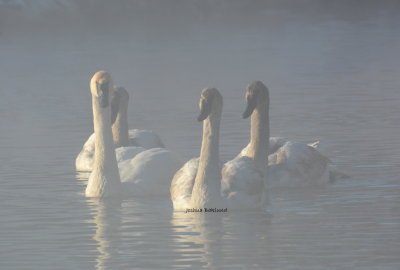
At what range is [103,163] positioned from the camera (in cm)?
2164

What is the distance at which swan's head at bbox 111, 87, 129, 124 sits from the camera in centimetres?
2438

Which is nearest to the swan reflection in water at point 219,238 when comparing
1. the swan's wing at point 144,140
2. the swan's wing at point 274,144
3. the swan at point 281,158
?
the swan at point 281,158

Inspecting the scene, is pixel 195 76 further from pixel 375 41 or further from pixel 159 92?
pixel 375 41

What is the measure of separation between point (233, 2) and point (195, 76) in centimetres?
9658

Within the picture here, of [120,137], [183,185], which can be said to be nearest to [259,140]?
[183,185]

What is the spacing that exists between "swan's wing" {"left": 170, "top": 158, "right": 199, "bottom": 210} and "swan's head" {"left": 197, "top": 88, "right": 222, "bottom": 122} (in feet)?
3.18

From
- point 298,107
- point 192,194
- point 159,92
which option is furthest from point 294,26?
point 192,194

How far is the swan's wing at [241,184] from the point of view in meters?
20.0

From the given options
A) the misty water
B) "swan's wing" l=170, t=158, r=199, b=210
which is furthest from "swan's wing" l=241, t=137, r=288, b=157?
"swan's wing" l=170, t=158, r=199, b=210

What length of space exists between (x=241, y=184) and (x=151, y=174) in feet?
7.53

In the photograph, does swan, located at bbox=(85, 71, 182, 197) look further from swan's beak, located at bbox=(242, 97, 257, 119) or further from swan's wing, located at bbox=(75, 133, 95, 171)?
swan's wing, located at bbox=(75, 133, 95, 171)

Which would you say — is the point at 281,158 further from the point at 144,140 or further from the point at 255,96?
the point at 144,140

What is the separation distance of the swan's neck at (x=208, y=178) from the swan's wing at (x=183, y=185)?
478 millimetres

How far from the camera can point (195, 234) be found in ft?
61.2
